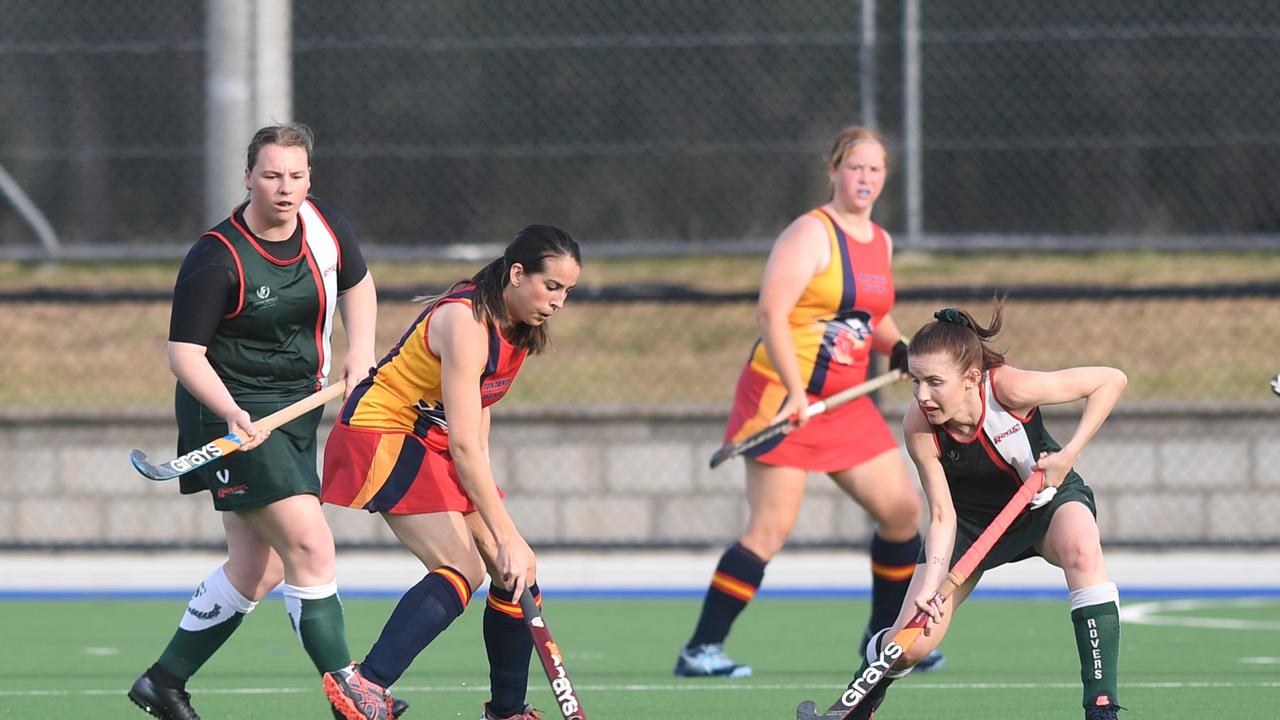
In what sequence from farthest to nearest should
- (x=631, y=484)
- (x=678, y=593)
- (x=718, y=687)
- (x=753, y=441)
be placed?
(x=631, y=484) < (x=678, y=593) < (x=753, y=441) < (x=718, y=687)

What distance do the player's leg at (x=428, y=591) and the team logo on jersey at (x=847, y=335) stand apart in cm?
185

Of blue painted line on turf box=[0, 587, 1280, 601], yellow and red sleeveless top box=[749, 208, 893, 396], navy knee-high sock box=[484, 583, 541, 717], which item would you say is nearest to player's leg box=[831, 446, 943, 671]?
yellow and red sleeveless top box=[749, 208, 893, 396]

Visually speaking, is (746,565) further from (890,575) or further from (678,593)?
(678,593)

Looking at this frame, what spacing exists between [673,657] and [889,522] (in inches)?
43.8

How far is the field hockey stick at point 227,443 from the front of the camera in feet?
16.2

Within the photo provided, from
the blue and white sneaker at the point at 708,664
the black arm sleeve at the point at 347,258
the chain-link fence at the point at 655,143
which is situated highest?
the chain-link fence at the point at 655,143

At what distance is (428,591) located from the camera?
4879mm

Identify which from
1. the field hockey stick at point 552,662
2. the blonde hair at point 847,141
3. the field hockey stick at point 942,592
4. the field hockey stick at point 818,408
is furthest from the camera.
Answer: the blonde hair at point 847,141

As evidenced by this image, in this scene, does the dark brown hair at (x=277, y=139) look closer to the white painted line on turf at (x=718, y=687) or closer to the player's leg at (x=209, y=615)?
the player's leg at (x=209, y=615)

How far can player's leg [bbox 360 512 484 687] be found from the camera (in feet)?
15.8

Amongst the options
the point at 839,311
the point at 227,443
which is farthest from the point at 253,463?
the point at 839,311

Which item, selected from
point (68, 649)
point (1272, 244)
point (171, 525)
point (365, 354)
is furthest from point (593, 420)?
point (365, 354)

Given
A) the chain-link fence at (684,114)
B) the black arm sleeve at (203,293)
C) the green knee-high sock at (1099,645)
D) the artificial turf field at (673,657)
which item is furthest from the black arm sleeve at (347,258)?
the chain-link fence at (684,114)

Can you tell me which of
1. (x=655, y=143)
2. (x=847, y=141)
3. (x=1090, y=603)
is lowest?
(x=1090, y=603)
